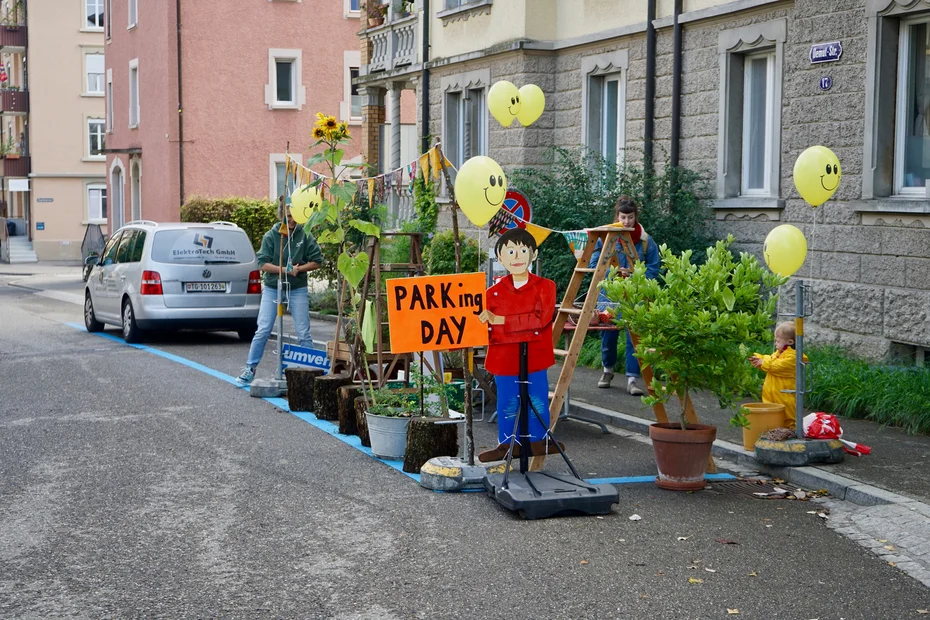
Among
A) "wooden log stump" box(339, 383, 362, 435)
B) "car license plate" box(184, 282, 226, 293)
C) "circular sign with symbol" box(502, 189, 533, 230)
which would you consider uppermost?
"circular sign with symbol" box(502, 189, 533, 230)

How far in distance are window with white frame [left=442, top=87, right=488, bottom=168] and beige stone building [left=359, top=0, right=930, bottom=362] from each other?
2.2 inches

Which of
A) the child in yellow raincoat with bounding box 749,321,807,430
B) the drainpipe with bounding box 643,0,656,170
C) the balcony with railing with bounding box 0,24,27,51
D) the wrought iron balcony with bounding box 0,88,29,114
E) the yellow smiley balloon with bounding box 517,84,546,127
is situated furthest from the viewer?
the balcony with railing with bounding box 0,24,27,51

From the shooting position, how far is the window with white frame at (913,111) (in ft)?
39.5

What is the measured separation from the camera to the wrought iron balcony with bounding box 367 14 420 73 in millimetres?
23344

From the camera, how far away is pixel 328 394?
10.7 meters

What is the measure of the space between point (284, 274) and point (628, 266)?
12.5 ft

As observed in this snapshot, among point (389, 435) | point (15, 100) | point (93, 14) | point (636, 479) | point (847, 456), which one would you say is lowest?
point (636, 479)

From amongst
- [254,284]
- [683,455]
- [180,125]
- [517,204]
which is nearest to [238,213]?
[180,125]

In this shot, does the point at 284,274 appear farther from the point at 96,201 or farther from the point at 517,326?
the point at 96,201

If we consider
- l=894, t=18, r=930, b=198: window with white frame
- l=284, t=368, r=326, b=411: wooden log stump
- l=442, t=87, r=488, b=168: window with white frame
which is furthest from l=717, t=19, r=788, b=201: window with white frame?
l=442, t=87, r=488, b=168: window with white frame

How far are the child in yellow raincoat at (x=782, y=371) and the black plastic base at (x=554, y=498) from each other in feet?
7.10

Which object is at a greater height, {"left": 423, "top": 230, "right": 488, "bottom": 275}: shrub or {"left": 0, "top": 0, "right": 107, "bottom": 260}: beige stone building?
{"left": 0, "top": 0, "right": 107, "bottom": 260}: beige stone building

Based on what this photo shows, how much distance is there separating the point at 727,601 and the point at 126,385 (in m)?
8.71

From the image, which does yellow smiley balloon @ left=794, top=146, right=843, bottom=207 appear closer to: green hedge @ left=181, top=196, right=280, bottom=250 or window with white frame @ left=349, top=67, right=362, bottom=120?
green hedge @ left=181, top=196, right=280, bottom=250
